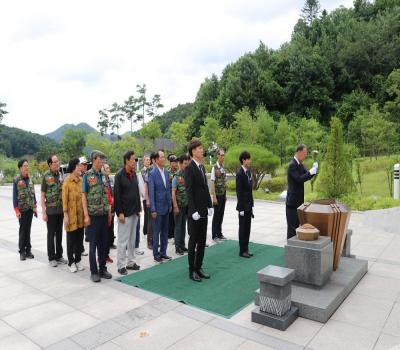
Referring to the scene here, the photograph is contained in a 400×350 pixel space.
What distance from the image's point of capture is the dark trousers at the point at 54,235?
16.5ft

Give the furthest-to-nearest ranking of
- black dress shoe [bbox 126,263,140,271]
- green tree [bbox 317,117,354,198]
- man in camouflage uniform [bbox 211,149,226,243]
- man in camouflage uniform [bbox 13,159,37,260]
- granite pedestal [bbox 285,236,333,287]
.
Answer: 1. green tree [bbox 317,117,354,198]
2. man in camouflage uniform [bbox 211,149,226,243]
3. man in camouflage uniform [bbox 13,159,37,260]
4. black dress shoe [bbox 126,263,140,271]
5. granite pedestal [bbox 285,236,333,287]

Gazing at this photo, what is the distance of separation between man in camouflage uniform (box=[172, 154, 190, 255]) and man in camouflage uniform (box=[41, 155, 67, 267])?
→ 1785mm

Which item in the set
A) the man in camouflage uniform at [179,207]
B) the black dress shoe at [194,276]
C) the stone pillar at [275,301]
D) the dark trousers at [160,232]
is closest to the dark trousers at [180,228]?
the man in camouflage uniform at [179,207]

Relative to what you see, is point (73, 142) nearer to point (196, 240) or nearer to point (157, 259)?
point (157, 259)

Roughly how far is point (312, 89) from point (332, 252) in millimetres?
32876

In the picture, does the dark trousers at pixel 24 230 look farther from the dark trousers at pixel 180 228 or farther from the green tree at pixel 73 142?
the green tree at pixel 73 142

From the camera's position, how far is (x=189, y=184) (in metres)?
4.26

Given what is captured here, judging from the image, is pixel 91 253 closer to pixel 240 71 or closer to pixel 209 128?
pixel 209 128

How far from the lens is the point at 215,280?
14.1ft

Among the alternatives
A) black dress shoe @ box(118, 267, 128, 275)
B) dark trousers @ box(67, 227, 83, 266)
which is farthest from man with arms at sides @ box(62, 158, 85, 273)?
black dress shoe @ box(118, 267, 128, 275)

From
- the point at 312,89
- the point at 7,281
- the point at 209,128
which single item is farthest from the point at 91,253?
the point at 312,89

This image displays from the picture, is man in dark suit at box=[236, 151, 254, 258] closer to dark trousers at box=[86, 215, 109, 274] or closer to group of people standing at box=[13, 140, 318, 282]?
group of people standing at box=[13, 140, 318, 282]

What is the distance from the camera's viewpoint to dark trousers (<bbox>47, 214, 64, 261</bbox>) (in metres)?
5.04

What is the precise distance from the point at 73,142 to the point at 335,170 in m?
49.8
